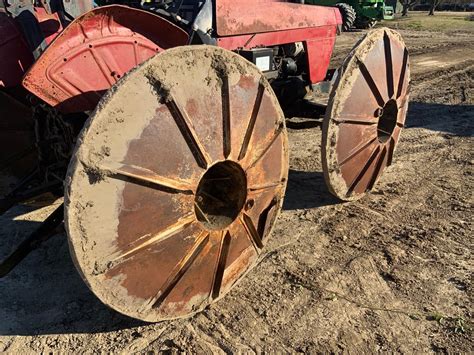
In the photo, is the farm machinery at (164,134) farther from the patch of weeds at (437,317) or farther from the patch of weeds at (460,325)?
the patch of weeds at (460,325)

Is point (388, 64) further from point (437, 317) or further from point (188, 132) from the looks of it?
point (188, 132)

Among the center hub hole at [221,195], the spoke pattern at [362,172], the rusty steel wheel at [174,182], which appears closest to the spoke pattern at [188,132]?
the rusty steel wheel at [174,182]

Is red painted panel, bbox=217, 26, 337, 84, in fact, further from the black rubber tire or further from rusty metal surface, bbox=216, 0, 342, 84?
the black rubber tire

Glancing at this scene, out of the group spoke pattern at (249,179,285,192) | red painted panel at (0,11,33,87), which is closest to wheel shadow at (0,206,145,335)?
spoke pattern at (249,179,285,192)

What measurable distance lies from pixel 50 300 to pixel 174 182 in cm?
142

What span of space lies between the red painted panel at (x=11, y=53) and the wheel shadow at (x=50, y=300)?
1.37 m

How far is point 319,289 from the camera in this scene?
3.28 meters

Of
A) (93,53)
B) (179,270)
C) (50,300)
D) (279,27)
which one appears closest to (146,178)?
→ (179,270)

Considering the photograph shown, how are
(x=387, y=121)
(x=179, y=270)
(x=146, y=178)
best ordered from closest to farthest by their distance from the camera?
(x=146, y=178)
(x=179, y=270)
(x=387, y=121)

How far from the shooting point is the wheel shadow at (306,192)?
4605 mm

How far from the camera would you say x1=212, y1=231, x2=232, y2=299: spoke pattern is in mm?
2865

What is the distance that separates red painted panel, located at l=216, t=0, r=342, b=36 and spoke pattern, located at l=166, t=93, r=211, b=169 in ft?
5.56

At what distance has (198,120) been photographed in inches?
99.6

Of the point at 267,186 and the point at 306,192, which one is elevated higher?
the point at 267,186
